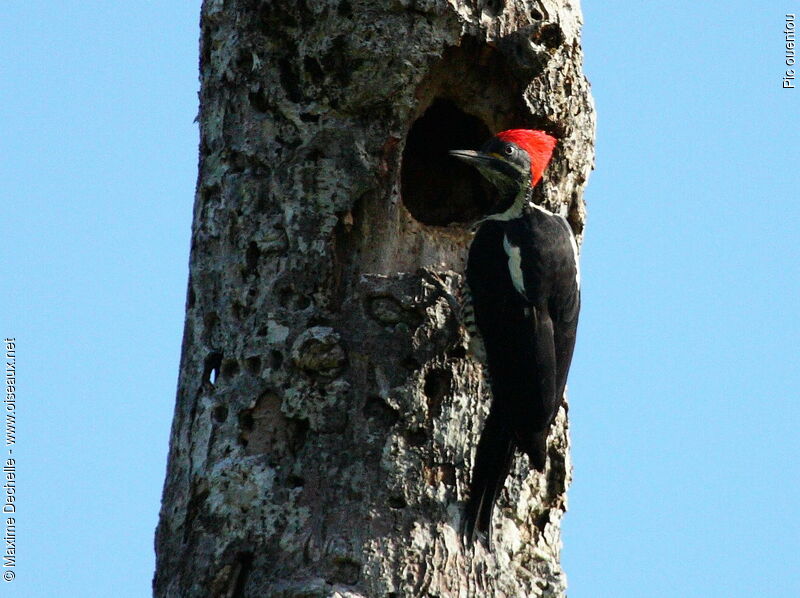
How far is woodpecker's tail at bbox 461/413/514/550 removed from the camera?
408 centimetres

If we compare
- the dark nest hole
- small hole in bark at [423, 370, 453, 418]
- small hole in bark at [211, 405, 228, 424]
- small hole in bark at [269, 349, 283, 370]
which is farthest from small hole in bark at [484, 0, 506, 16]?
small hole in bark at [211, 405, 228, 424]

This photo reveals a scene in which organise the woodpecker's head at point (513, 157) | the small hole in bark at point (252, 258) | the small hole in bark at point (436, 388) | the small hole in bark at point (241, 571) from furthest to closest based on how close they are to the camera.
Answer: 1. the woodpecker's head at point (513, 157)
2. the small hole in bark at point (252, 258)
3. the small hole in bark at point (436, 388)
4. the small hole in bark at point (241, 571)

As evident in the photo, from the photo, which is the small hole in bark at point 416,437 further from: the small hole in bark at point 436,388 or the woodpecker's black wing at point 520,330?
the woodpecker's black wing at point 520,330

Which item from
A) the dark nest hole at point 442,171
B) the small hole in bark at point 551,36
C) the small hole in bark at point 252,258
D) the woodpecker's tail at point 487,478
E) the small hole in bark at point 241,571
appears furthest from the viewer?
the dark nest hole at point 442,171

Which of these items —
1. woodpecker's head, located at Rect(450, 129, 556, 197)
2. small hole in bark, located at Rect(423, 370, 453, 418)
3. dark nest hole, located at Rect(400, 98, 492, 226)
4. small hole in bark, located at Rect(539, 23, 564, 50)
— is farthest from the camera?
dark nest hole, located at Rect(400, 98, 492, 226)

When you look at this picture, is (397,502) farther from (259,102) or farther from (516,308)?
(259,102)

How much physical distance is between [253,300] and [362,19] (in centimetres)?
100

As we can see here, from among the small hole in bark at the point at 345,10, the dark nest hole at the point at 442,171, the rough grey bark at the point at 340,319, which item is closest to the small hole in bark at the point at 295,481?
the rough grey bark at the point at 340,319

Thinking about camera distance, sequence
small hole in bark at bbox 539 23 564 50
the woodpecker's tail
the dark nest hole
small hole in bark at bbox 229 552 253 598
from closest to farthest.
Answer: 1. small hole in bark at bbox 229 552 253 598
2. the woodpecker's tail
3. small hole in bark at bbox 539 23 564 50
4. the dark nest hole

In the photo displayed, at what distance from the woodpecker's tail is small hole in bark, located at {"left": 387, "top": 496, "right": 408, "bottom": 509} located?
20 centimetres

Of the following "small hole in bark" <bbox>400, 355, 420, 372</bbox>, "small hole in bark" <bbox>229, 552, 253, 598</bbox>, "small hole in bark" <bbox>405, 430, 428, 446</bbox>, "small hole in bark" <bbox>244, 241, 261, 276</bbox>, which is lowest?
"small hole in bark" <bbox>229, 552, 253, 598</bbox>

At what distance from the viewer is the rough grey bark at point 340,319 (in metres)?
3.98

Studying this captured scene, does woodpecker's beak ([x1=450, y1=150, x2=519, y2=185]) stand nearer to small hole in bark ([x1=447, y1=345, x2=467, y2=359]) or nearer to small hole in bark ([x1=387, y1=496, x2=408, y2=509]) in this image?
small hole in bark ([x1=447, y1=345, x2=467, y2=359])

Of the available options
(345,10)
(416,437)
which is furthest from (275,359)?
(345,10)
